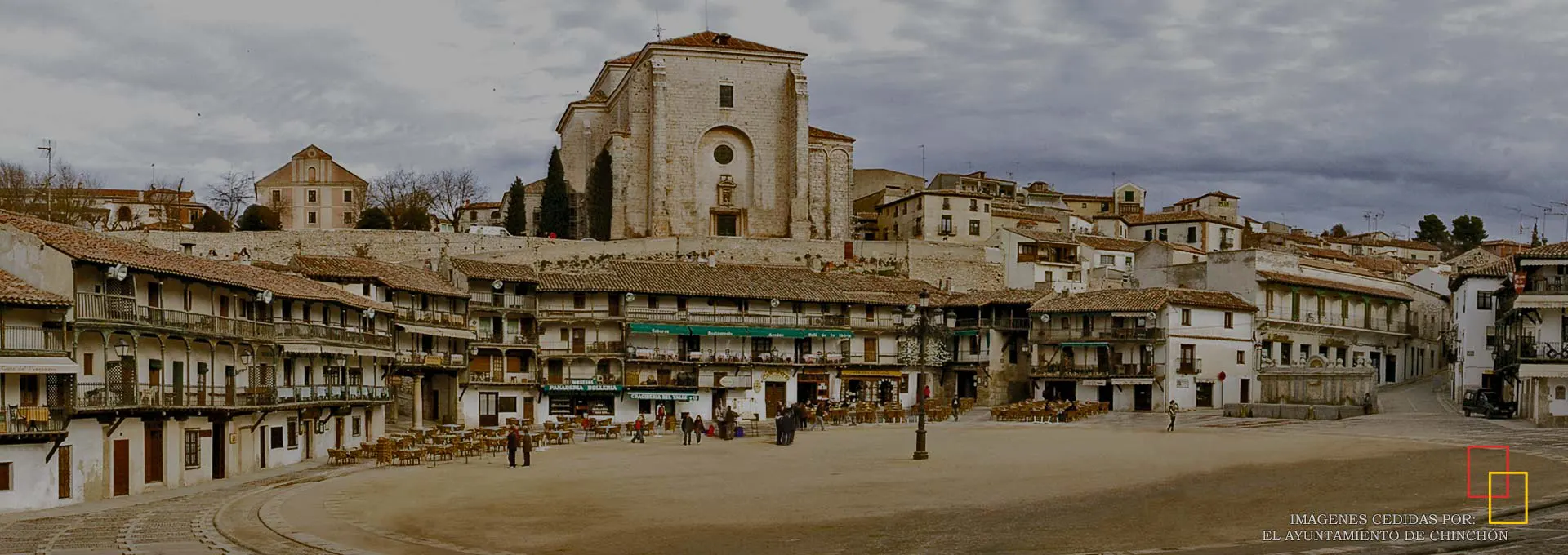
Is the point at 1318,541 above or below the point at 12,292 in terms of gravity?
below

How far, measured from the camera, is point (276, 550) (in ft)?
74.7

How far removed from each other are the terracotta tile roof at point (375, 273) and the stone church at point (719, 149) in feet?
88.8

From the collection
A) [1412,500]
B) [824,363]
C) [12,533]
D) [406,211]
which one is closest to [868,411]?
[824,363]

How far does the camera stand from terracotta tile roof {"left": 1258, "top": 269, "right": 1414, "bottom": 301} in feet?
227

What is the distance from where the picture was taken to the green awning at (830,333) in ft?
220

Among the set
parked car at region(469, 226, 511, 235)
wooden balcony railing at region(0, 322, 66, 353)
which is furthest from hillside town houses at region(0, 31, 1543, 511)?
parked car at region(469, 226, 511, 235)

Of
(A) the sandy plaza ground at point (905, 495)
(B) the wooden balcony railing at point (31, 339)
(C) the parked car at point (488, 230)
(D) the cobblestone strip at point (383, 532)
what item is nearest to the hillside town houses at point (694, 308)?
(B) the wooden balcony railing at point (31, 339)

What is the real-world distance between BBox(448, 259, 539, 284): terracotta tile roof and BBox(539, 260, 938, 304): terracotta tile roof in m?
0.63

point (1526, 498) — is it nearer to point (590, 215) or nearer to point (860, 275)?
point (860, 275)

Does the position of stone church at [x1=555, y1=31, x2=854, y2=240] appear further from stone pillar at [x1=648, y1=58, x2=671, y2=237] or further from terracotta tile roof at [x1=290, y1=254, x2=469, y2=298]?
terracotta tile roof at [x1=290, y1=254, x2=469, y2=298]

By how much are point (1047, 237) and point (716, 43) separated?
23.8m

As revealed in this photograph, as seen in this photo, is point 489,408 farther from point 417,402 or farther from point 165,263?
point 165,263

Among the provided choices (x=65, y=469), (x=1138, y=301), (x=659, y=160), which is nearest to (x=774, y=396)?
(x=1138, y=301)

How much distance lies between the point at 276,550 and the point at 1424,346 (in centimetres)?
7143
